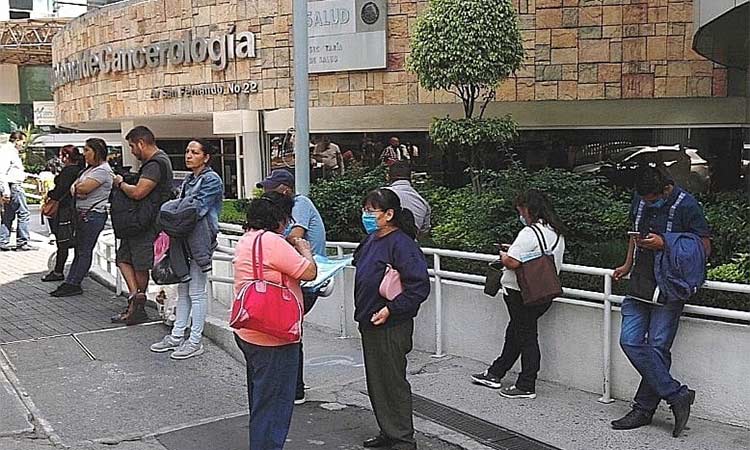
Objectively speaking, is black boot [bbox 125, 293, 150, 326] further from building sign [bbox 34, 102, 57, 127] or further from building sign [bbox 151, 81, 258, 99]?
building sign [bbox 34, 102, 57, 127]

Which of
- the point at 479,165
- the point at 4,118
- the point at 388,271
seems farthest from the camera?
the point at 4,118

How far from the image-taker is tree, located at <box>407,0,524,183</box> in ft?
31.9

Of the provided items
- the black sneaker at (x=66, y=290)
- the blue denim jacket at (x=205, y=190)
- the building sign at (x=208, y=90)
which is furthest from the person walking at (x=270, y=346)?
the building sign at (x=208, y=90)

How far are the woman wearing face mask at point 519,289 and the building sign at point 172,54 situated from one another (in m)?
11.1

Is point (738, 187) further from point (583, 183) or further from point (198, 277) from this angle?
point (198, 277)

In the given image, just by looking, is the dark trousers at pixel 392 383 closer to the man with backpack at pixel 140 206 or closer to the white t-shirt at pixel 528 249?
the white t-shirt at pixel 528 249

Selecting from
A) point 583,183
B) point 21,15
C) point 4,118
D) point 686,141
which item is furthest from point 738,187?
point 4,118

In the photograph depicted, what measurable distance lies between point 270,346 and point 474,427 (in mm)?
1585

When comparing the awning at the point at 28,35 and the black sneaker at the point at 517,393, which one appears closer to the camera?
the black sneaker at the point at 517,393

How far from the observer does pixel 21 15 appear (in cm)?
3734

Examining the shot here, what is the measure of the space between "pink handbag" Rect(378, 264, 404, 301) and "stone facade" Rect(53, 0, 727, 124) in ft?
29.6

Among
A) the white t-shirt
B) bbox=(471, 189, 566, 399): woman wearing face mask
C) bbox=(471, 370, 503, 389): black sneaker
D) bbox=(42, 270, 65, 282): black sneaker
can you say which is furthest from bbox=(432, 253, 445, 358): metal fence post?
bbox=(42, 270, 65, 282): black sneaker

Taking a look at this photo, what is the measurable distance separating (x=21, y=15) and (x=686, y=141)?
1267 inches

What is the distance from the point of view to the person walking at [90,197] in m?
8.77
